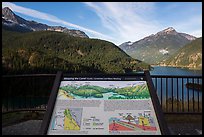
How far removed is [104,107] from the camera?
3.19m

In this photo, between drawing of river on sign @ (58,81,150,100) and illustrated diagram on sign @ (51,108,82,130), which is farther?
drawing of river on sign @ (58,81,150,100)

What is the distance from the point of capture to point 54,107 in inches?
126

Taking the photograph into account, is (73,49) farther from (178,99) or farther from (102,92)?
(102,92)

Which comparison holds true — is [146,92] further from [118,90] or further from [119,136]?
[119,136]

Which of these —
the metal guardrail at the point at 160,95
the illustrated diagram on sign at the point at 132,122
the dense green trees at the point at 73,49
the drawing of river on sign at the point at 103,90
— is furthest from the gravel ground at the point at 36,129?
the dense green trees at the point at 73,49

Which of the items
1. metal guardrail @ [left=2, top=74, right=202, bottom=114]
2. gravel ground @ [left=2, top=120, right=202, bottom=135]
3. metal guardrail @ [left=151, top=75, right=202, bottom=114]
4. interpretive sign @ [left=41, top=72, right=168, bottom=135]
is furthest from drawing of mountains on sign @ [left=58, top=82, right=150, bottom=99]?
gravel ground @ [left=2, top=120, right=202, bottom=135]

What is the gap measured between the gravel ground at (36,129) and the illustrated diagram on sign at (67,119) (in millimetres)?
2590

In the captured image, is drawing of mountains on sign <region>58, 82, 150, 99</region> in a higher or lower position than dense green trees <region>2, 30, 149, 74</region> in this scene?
lower

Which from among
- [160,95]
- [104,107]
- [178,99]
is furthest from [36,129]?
[160,95]

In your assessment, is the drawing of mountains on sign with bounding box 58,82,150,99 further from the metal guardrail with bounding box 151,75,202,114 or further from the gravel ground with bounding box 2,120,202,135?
the gravel ground with bounding box 2,120,202,135

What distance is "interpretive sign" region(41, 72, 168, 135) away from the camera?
295 cm

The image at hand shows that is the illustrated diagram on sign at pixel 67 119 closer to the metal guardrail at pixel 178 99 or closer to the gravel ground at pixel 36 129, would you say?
the metal guardrail at pixel 178 99

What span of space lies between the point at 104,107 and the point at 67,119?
51 cm

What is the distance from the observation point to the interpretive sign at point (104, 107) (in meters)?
2.95
